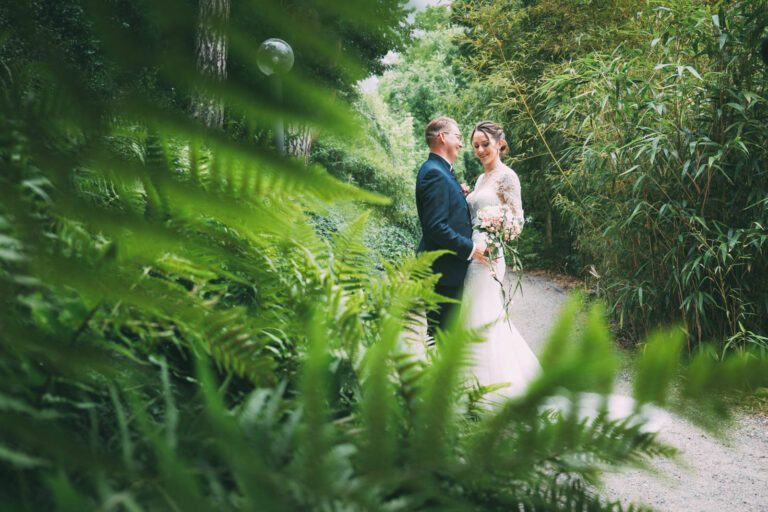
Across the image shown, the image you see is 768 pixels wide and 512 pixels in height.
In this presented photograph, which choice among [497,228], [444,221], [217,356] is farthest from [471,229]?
[217,356]

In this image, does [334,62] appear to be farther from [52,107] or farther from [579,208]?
[579,208]

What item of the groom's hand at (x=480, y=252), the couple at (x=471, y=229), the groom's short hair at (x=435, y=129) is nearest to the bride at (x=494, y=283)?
the couple at (x=471, y=229)

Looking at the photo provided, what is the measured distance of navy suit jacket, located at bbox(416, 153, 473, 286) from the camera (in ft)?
13.1

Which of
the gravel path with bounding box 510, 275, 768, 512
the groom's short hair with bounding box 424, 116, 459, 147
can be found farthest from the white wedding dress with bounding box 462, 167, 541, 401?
the groom's short hair with bounding box 424, 116, 459, 147

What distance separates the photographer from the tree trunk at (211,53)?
35 centimetres

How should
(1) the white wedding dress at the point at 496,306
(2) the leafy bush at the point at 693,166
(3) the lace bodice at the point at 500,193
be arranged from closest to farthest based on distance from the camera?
1. (1) the white wedding dress at the point at 496,306
2. (2) the leafy bush at the point at 693,166
3. (3) the lace bodice at the point at 500,193

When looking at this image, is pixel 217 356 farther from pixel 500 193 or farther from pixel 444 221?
pixel 500 193

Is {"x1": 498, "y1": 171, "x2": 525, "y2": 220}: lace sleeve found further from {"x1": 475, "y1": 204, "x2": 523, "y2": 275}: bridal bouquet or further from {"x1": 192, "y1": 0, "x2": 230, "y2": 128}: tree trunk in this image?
{"x1": 192, "y1": 0, "x2": 230, "y2": 128}: tree trunk

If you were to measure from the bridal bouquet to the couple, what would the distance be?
0.08 meters

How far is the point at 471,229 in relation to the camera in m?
4.45

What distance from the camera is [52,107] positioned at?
333 mm

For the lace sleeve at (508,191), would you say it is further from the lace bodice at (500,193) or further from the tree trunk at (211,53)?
the tree trunk at (211,53)

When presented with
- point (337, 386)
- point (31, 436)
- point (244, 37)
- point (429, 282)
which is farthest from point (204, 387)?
point (429, 282)

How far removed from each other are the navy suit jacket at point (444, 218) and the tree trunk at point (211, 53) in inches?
141
